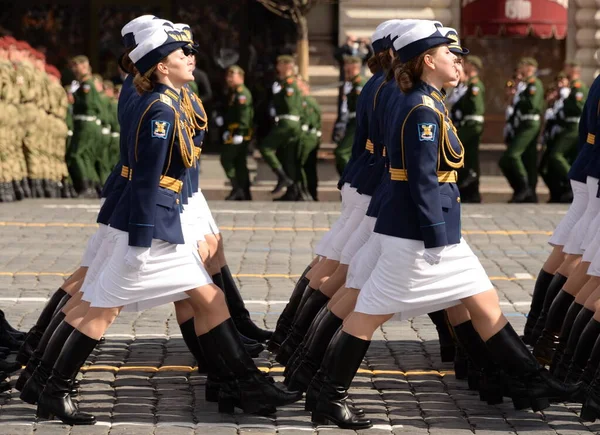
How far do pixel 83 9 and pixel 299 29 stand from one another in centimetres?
447

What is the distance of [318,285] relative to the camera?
31.6ft

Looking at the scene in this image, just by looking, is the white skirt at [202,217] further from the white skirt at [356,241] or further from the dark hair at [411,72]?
the dark hair at [411,72]

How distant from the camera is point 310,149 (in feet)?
72.4

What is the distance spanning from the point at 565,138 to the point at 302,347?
1286 cm

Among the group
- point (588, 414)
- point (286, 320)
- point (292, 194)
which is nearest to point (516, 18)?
point (292, 194)

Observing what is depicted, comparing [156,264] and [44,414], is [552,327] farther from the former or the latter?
[44,414]

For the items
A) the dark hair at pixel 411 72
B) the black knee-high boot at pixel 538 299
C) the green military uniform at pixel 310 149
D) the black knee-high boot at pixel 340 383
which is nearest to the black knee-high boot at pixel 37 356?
the black knee-high boot at pixel 340 383

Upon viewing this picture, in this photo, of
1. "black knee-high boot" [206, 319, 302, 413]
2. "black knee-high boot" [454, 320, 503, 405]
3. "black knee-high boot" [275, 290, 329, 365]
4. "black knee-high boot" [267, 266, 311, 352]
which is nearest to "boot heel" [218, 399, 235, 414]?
"black knee-high boot" [206, 319, 302, 413]

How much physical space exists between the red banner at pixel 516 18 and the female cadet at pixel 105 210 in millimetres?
17644

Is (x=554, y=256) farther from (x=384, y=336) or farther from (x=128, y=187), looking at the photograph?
(x=128, y=187)

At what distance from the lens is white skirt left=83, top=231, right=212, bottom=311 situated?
7.82 metres

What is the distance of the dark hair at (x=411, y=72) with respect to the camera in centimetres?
788

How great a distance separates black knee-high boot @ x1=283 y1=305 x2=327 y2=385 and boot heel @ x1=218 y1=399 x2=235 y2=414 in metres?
0.62

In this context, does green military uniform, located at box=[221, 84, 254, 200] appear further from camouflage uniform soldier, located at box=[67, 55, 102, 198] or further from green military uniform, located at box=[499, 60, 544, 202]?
green military uniform, located at box=[499, 60, 544, 202]
